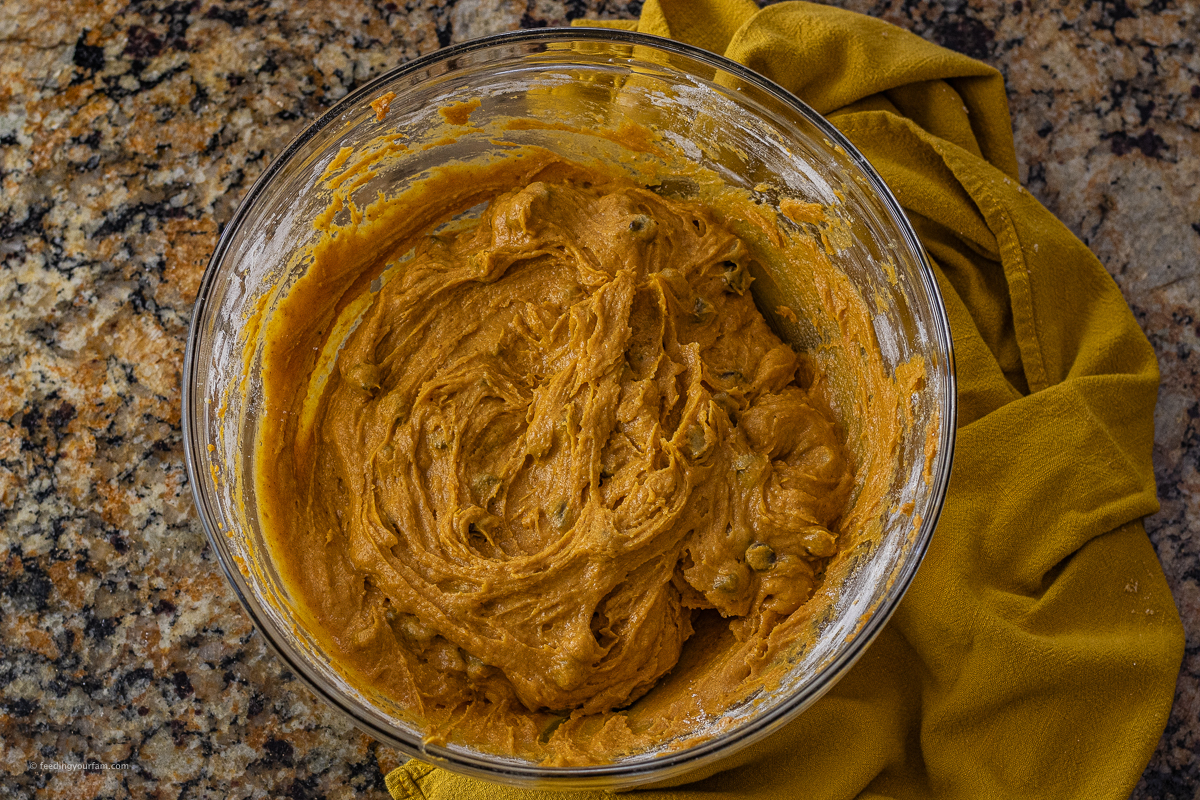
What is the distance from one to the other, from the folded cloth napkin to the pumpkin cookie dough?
0.83 feet

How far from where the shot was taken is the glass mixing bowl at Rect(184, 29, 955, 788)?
1634 mm

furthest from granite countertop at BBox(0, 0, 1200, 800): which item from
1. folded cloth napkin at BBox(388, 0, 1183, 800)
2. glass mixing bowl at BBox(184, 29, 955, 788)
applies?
glass mixing bowl at BBox(184, 29, 955, 788)

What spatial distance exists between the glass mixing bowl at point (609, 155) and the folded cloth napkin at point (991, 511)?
0.75ft

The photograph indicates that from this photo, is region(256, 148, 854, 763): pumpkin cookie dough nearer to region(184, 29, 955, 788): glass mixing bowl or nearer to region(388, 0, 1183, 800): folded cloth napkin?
region(184, 29, 955, 788): glass mixing bowl

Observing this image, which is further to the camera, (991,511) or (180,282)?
(180,282)

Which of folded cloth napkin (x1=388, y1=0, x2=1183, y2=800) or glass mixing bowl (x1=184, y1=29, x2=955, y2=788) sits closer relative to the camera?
glass mixing bowl (x1=184, y1=29, x2=955, y2=788)

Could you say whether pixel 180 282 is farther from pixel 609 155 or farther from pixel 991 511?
pixel 991 511

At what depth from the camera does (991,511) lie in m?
1.99

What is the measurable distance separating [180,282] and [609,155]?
1052 millimetres

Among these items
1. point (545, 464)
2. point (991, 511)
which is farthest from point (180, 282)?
point (991, 511)

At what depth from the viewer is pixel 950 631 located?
190 cm

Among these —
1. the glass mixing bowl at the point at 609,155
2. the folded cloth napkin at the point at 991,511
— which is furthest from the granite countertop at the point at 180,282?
the glass mixing bowl at the point at 609,155

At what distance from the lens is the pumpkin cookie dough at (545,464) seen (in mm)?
1812

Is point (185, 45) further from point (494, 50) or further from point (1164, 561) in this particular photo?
point (1164, 561)
